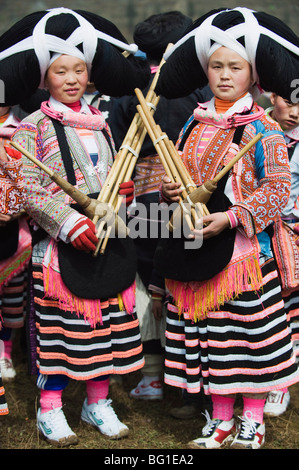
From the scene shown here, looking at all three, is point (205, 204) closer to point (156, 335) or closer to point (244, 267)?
point (244, 267)

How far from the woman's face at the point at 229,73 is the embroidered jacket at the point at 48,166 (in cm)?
65

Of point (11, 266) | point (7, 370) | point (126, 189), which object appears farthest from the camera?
point (7, 370)

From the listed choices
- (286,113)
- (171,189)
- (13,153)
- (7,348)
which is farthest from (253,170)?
(7,348)

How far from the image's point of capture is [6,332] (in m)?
4.04

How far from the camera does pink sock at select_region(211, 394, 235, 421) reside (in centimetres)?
302

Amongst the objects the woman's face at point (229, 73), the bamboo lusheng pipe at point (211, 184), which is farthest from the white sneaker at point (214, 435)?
the woman's face at point (229, 73)

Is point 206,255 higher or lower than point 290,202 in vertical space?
lower

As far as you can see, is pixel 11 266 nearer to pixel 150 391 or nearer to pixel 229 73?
pixel 150 391

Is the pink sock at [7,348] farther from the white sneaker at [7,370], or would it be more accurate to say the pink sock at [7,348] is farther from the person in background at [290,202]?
the person in background at [290,202]

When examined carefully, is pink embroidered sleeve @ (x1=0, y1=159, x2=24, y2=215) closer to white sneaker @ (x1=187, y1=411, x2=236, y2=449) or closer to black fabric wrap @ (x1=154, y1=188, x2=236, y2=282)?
black fabric wrap @ (x1=154, y1=188, x2=236, y2=282)

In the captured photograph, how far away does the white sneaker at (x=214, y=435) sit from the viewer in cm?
298

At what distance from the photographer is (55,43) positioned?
2.96 m

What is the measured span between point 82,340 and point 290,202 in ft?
4.11

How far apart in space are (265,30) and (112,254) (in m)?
1.17
